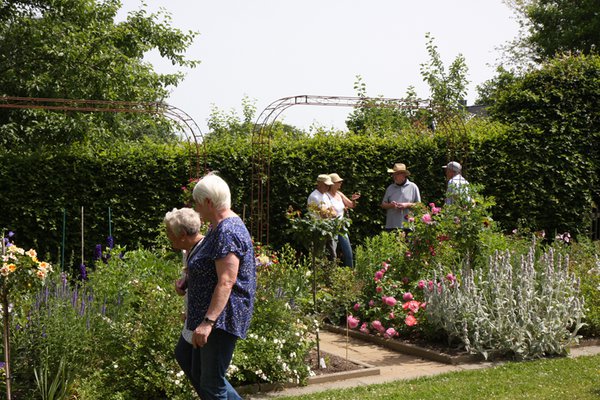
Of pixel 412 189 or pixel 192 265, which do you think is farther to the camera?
pixel 412 189

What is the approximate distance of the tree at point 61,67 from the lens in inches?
517

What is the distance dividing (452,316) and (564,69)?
7.66 metres

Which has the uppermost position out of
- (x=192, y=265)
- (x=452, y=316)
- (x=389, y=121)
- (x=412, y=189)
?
(x=389, y=121)

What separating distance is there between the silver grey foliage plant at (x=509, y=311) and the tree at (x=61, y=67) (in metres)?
8.47

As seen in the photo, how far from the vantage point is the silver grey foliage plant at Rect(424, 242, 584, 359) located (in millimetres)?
6379

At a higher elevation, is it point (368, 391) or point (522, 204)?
point (522, 204)

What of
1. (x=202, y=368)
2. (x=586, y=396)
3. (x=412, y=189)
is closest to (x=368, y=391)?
(x=586, y=396)

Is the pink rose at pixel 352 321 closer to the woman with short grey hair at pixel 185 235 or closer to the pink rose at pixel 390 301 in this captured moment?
the pink rose at pixel 390 301

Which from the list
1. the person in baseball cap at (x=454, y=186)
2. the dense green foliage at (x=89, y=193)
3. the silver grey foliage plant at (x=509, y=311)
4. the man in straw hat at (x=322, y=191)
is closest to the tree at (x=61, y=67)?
the dense green foliage at (x=89, y=193)

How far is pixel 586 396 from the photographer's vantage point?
5094 millimetres

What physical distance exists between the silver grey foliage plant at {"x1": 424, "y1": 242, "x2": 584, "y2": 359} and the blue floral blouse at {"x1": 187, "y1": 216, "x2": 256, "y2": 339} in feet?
10.5

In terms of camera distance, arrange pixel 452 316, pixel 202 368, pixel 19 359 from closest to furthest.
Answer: pixel 202 368
pixel 19 359
pixel 452 316

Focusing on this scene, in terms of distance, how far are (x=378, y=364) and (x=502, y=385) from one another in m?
1.24

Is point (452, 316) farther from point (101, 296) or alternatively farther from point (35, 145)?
point (35, 145)
